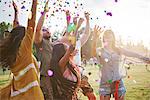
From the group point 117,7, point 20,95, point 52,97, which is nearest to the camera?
point 20,95

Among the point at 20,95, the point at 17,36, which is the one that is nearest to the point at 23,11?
the point at 17,36

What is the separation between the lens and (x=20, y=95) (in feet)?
8.27

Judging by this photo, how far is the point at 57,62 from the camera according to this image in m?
3.07

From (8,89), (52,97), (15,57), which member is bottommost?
(52,97)

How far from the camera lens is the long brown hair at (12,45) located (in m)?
2.53

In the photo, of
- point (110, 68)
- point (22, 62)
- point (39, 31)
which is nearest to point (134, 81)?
point (110, 68)

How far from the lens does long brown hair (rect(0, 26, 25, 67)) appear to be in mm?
2527

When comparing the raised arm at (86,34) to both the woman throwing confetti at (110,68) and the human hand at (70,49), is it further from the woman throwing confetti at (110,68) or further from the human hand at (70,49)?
the human hand at (70,49)

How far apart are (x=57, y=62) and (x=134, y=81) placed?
37.0 inches

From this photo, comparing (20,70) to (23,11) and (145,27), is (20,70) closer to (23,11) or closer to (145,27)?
(23,11)

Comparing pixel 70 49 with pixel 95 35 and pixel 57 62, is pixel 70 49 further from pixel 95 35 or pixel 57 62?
pixel 95 35

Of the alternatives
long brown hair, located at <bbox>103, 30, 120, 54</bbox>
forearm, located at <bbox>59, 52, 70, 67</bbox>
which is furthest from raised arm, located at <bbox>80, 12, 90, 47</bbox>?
forearm, located at <bbox>59, 52, 70, 67</bbox>

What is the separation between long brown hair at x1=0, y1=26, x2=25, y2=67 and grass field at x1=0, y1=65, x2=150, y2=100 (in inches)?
31.7

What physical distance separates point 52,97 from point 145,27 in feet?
3.09
